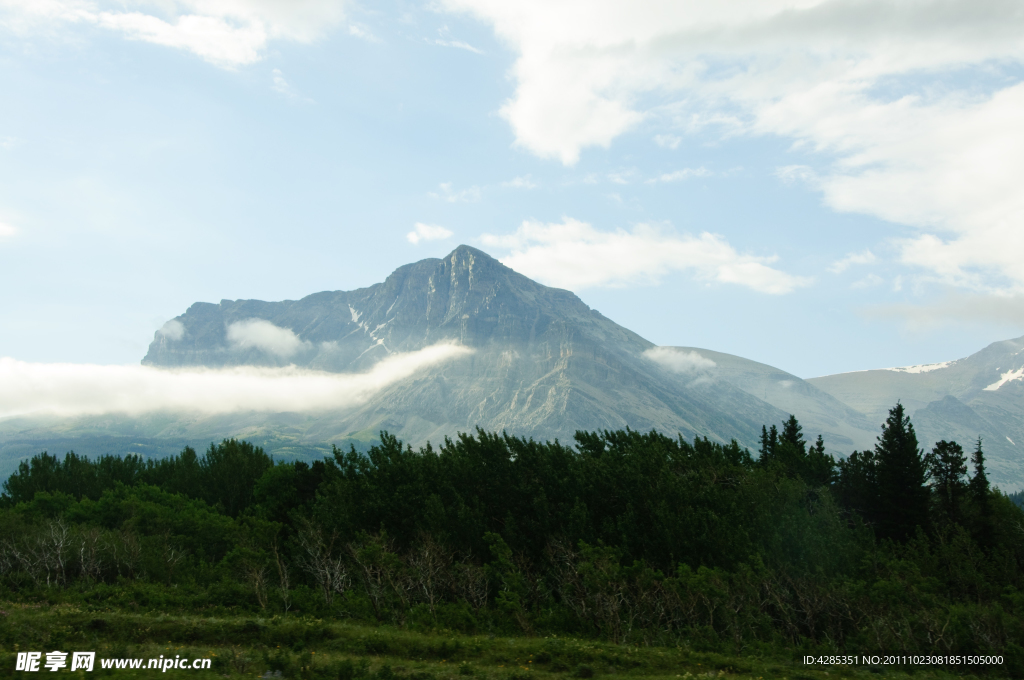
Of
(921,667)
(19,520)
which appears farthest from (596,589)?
(19,520)

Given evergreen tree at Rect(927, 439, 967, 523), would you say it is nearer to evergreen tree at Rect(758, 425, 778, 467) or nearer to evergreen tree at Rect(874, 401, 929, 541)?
evergreen tree at Rect(874, 401, 929, 541)

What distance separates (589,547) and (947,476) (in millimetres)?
42591

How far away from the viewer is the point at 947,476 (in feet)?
228

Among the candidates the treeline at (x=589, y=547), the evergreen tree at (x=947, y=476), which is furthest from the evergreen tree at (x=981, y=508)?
the evergreen tree at (x=947, y=476)

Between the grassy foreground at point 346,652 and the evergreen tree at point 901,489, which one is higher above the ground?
the evergreen tree at point 901,489

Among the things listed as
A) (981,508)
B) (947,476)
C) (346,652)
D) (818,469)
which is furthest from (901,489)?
(346,652)

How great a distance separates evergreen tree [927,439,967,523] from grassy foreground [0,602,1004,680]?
3751 centimetres

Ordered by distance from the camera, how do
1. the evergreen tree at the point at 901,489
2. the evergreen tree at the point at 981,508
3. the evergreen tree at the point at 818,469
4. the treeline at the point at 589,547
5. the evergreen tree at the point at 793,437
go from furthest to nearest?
the evergreen tree at the point at 793,437 → the evergreen tree at the point at 818,469 → the evergreen tree at the point at 901,489 → the evergreen tree at the point at 981,508 → the treeline at the point at 589,547

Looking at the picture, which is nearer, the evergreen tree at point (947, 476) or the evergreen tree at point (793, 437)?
the evergreen tree at point (947, 476)

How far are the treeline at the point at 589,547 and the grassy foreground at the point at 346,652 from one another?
14.6 feet

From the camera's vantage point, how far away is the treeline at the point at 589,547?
44000mm

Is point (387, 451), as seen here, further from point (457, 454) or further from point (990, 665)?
point (990, 665)

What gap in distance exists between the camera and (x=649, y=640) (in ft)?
134

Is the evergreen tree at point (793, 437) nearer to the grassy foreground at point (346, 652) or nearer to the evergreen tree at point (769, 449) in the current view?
the evergreen tree at point (769, 449)
